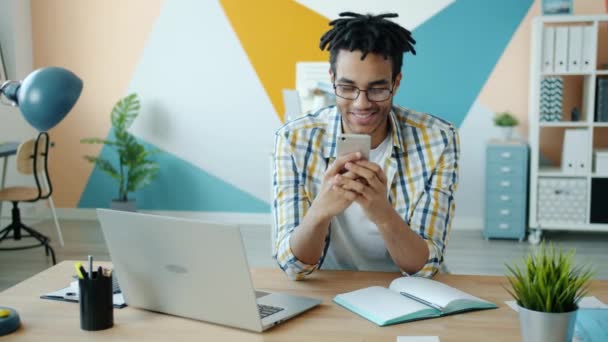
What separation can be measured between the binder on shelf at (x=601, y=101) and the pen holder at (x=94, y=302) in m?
4.31

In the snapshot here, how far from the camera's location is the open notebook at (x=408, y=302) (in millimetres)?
1296

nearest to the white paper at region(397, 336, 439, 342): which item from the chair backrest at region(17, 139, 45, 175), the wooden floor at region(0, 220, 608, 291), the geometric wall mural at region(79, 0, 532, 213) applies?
Result: the wooden floor at region(0, 220, 608, 291)

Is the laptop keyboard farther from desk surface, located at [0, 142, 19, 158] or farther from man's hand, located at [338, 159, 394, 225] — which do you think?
desk surface, located at [0, 142, 19, 158]

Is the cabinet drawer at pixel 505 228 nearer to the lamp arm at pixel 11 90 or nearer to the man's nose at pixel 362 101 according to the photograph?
the man's nose at pixel 362 101

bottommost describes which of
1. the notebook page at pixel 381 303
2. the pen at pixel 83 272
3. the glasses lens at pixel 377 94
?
the notebook page at pixel 381 303

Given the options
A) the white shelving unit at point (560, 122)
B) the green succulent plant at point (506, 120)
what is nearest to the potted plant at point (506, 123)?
the green succulent plant at point (506, 120)

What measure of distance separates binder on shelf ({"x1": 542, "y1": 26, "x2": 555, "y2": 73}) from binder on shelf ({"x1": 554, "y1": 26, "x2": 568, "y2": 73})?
0.03 m

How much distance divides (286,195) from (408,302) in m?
0.55

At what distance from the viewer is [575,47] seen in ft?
15.3

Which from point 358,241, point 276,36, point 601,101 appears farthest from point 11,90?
point 601,101

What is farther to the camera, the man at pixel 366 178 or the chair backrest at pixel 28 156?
the chair backrest at pixel 28 156

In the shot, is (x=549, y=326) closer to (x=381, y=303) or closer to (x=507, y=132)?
(x=381, y=303)

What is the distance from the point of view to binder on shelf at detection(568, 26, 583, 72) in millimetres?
4645

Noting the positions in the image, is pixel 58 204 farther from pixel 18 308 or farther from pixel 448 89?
pixel 18 308
